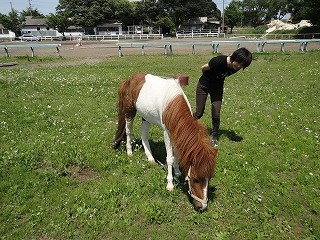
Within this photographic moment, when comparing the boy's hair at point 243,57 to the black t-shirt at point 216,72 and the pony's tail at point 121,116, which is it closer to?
the black t-shirt at point 216,72

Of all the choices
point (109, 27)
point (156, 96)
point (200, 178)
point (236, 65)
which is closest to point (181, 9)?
point (109, 27)

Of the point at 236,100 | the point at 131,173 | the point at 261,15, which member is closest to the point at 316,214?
the point at 131,173

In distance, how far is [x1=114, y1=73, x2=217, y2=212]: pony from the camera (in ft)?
13.5

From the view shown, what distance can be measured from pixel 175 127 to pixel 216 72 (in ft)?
7.40

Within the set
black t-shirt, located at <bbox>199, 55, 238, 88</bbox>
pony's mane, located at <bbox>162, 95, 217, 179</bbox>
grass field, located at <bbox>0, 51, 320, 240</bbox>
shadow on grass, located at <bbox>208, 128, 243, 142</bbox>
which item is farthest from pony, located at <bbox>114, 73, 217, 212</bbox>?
shadow on grass, located at <bbox>208, 128, 243, 142</bbox>

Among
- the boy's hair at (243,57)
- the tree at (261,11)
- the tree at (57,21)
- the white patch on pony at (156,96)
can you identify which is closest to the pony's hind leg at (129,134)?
the white patch on pony at (156,96)

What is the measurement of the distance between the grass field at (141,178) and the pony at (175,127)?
53cm

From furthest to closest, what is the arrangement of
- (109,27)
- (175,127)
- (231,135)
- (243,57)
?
(109,27), (231,135), (243,57), (175,127)

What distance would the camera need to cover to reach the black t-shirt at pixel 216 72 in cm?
577

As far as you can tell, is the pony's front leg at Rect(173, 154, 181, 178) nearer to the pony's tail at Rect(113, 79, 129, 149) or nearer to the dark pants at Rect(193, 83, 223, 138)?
the dark pants at Rect(193, 83, 223, 138)

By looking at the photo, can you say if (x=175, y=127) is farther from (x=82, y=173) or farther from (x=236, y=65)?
(x=82, y=173)

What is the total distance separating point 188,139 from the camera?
13.9ft

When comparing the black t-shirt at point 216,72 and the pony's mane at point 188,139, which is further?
the black t-shirt at point 216,72

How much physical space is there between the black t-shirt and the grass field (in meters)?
1.67
